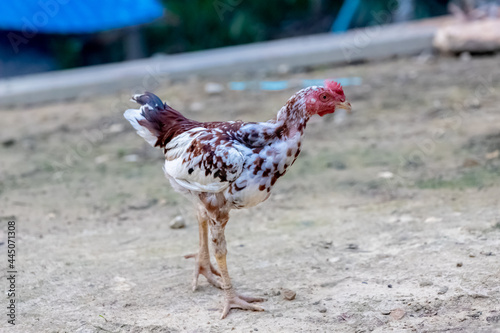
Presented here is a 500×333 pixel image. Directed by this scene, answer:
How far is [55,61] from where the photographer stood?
1155 centimetres

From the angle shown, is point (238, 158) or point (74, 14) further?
point (74, 14)

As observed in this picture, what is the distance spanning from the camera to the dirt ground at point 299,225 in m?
3.43

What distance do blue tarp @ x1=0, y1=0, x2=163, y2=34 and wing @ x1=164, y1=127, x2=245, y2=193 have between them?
303 inches

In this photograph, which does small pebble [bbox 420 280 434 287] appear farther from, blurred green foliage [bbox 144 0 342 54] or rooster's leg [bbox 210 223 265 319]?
blurred green foliage [bbox 144 0 342 54]

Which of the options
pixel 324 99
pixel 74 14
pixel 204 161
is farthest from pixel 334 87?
pixel 74 14

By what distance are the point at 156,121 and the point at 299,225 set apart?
156 centimetres

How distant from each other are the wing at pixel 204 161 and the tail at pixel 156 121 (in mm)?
109

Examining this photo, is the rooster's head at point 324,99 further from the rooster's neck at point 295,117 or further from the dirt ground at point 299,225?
the dirt ground at point 299,225

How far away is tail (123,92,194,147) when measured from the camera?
3643mm

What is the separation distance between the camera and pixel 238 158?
10.9 feet

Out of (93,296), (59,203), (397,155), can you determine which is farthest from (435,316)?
(59,203)

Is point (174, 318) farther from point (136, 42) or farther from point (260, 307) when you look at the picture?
point (136, 42)

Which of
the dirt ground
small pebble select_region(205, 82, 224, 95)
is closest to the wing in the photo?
the dirt ground

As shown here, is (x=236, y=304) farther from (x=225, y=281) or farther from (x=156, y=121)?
(x=156, y=121)
